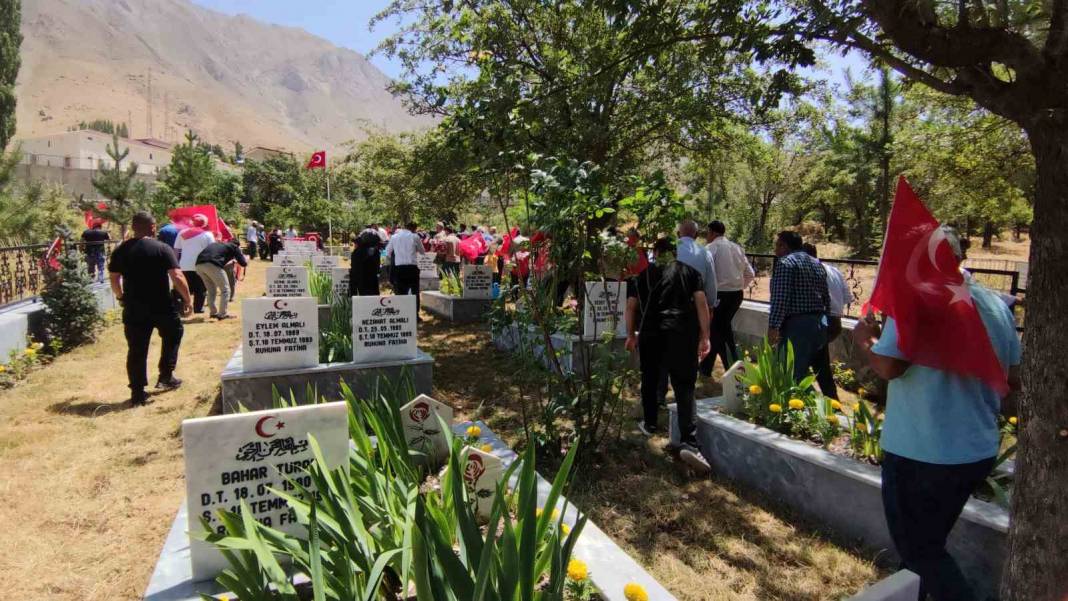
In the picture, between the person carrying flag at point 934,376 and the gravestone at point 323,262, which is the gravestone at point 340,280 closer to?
the gravestone at point 323,262

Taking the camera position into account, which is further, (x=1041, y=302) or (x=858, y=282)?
(x=858, y=282)

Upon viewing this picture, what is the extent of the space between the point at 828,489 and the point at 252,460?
2994 mm

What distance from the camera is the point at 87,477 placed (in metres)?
4.05

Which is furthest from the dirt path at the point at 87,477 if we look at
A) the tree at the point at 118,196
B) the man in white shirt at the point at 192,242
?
the tree at the point at 118,196

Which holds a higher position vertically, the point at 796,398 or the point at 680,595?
the point at 796,398

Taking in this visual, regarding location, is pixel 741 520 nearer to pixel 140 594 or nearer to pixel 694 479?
pixel 694 479

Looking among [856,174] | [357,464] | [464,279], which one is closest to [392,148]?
[464,279]

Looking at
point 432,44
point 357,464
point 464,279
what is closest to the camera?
point 357,464

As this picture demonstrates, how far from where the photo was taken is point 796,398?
394 centimetres

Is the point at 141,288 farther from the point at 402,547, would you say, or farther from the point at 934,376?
the point at 934,376

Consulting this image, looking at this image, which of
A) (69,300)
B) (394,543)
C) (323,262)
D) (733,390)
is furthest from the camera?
(323,262)

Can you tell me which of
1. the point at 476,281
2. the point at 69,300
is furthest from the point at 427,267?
the point at 69,300

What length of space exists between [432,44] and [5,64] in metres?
69.7

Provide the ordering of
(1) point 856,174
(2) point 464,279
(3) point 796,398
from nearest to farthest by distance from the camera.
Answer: (3) point 796,398 < (2) point 464,279 < (1) point 856,174
